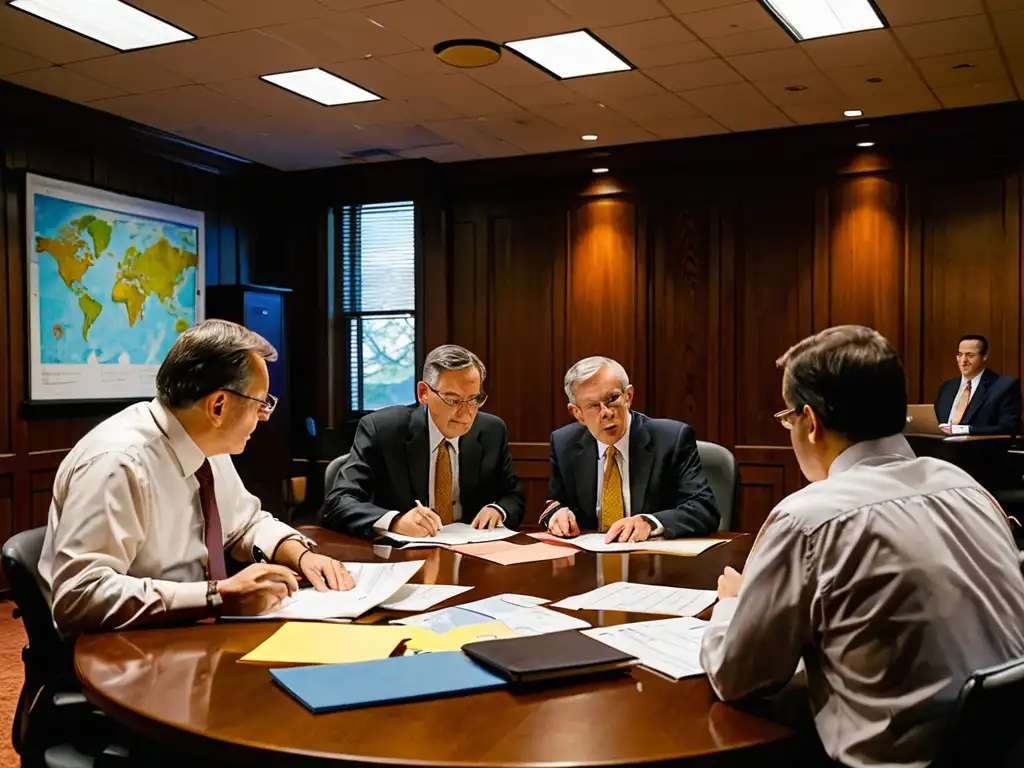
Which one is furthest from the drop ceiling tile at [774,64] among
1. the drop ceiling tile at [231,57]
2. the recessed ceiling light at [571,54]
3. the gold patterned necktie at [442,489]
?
the gold patterned necktie at [442,489]

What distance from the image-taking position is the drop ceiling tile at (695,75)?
5.06 meters

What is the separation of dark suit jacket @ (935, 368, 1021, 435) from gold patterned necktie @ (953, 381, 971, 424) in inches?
1.9

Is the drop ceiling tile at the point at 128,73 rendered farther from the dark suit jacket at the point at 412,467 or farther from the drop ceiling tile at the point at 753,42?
the drop ceiling tile at the point at 753,42

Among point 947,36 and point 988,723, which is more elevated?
point 947,36

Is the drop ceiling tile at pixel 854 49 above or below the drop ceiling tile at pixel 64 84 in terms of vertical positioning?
above

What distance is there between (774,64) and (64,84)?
389 centimetres

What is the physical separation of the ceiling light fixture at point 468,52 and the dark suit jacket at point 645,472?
7.25 feet

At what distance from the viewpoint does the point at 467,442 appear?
3.50 metres

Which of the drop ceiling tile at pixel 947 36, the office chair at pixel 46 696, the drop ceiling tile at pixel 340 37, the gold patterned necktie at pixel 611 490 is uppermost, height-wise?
the drop ceiling tile at pixel 947 36

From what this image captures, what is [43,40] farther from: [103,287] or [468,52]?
[468,52]

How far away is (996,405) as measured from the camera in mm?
5984

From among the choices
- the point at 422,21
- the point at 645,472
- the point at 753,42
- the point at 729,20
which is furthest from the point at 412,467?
the point at 753,42

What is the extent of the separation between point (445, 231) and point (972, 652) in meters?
6.45

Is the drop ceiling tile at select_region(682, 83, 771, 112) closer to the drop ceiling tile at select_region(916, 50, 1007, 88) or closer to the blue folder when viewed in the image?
the drop ceiling tile at select_region(916, 50, 1007, 88)
